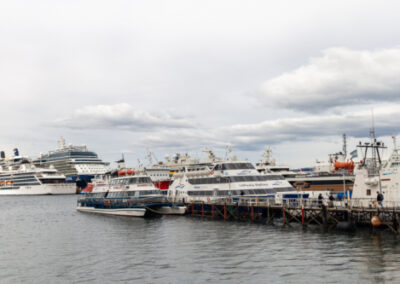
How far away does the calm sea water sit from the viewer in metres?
24.2

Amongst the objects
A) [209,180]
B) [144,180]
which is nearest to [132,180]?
[144,180]

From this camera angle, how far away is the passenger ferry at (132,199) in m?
57.5

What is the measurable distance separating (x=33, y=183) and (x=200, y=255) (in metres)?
133

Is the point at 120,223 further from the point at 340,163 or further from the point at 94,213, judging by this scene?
the point at 340,163

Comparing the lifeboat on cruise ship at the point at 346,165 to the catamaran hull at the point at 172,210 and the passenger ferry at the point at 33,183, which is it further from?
the passenger ferry at the point at 33,183

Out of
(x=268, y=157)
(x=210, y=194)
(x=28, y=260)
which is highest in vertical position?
(x=268, y=157)

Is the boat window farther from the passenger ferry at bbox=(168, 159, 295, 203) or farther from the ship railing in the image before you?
the passenger ferry at bbox=(168, 159, 295, 203)

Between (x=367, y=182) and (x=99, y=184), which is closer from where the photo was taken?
(x=367, y=182)

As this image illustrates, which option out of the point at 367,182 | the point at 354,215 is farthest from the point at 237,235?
the point at 367,182

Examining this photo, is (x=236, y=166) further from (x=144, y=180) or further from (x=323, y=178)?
(x=323, y=178)

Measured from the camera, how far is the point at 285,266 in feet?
84.6

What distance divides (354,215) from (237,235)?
1229 centimetres

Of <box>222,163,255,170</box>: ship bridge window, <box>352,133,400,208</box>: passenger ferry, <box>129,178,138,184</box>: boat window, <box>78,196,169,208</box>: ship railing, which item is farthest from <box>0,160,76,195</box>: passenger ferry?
<box>352,133,400,208</box>: passenger ferry

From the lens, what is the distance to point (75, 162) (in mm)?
167875
